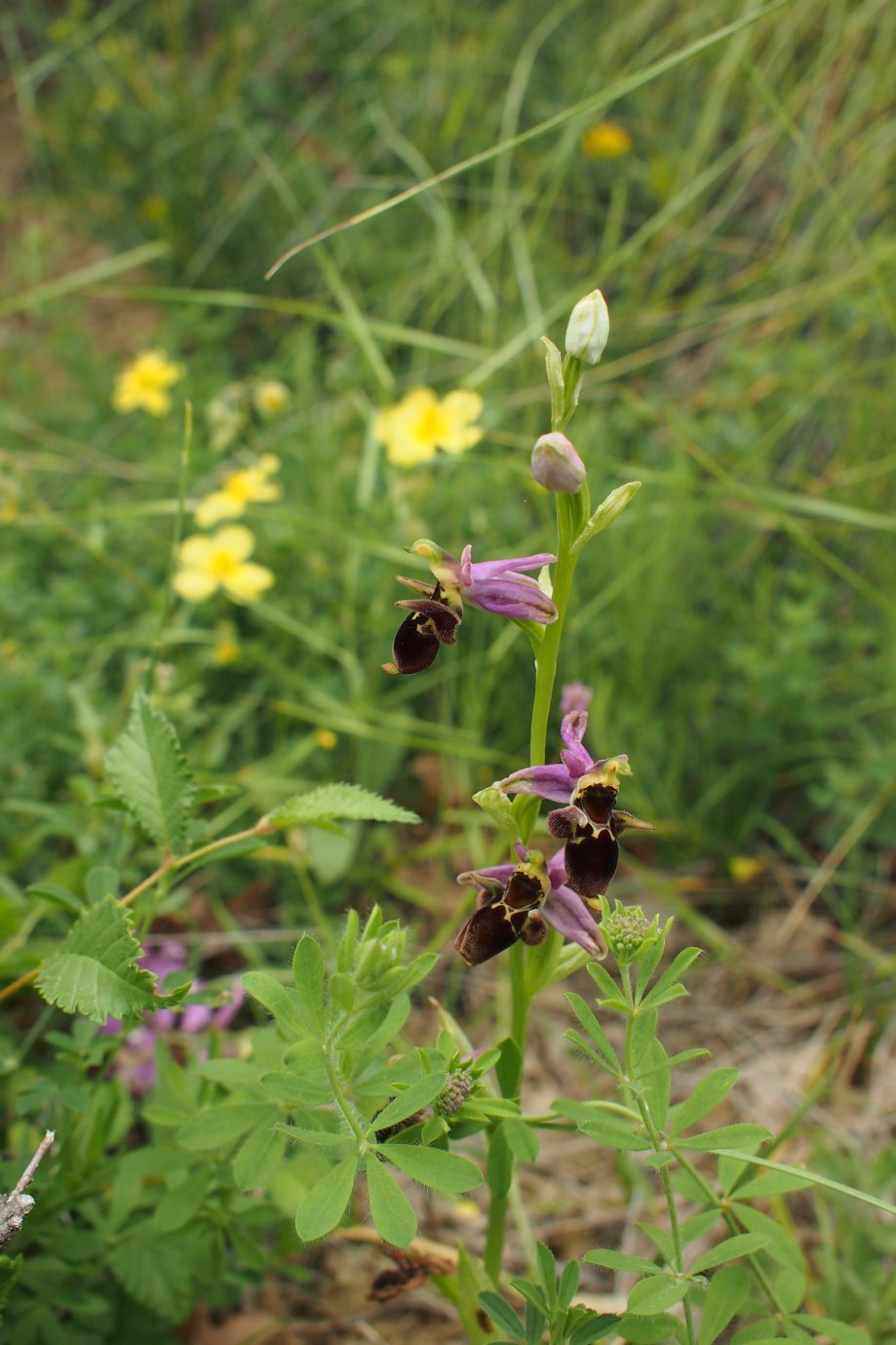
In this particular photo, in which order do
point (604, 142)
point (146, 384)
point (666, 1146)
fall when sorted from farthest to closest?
point (604, 142) → point (146, 384) → point (666, 1146)

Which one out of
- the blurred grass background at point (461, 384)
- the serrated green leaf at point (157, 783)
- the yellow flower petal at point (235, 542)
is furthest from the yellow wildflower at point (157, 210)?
the serrated green leaf at point (157, 783)

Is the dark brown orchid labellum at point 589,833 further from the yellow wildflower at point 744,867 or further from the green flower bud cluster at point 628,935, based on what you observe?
the yellow wildflower at point 744,867

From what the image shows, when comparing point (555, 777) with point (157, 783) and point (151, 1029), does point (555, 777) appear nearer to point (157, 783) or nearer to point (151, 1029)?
point (157, 783)

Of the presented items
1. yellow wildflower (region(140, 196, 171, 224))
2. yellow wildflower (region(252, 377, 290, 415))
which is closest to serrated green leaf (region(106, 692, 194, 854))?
yellow wildflower (region(252, 377, 290, 415))

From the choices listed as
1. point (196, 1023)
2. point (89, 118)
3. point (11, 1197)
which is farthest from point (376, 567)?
point (89, 118)

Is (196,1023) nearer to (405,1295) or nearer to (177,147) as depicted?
(405,1295)

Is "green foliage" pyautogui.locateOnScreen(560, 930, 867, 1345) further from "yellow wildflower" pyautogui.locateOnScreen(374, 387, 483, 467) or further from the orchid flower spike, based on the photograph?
"yellow wildflower" pyautogui.locateOnScreen(374, 387, 483, 467)

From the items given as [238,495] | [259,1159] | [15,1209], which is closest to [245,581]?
[238,495]
